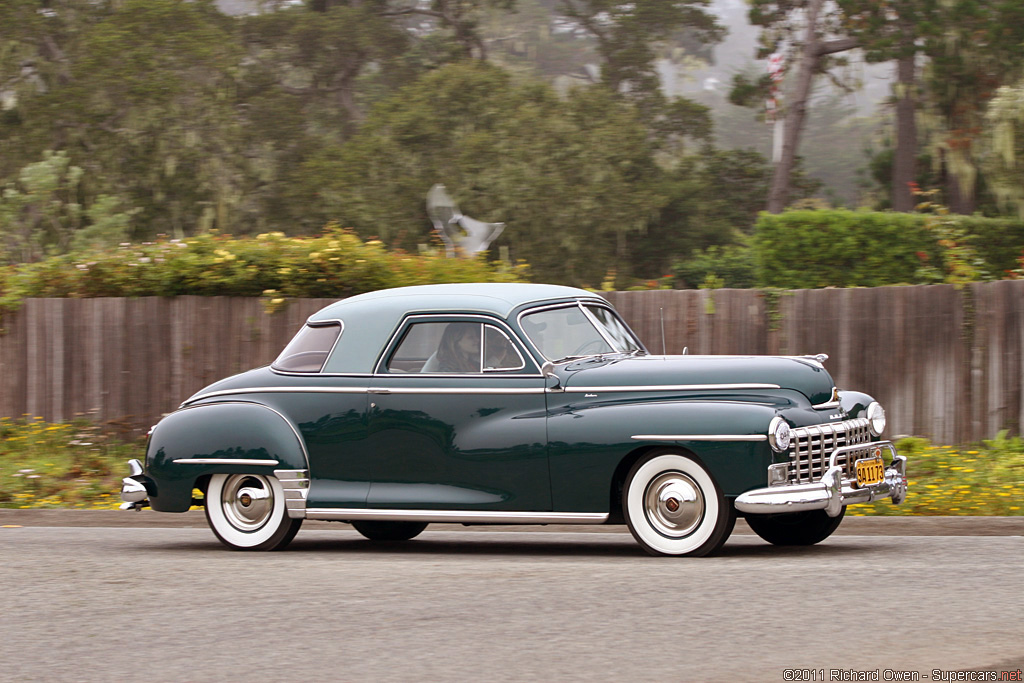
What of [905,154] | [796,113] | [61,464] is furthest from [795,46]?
[61,464]

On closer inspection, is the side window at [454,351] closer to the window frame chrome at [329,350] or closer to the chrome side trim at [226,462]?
the window frame chrome at [329,350]

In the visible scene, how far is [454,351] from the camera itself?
898cm

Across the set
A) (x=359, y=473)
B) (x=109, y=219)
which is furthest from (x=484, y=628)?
(x=109, y=219)

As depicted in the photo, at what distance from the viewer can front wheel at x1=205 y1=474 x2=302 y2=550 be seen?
30.5 feet

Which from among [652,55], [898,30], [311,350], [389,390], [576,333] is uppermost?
[652,55]

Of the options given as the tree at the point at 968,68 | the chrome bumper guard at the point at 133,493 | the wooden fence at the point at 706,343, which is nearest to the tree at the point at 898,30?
the tree at the point at 968,68

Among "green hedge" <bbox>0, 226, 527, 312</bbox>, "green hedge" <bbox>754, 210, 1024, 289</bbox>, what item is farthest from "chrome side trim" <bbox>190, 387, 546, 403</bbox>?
"green hedge" <bbox>754, 210, 1024, 289</bbox>

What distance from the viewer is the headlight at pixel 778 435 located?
7.84 meters

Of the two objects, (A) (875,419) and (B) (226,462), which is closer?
(A) (875,419)

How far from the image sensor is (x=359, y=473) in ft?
29.6

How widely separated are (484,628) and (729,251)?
2157cm

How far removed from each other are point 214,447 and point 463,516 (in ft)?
6.19

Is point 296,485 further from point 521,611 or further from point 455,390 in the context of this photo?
point 521,611

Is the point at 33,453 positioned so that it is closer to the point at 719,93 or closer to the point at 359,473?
the point at 359,473
